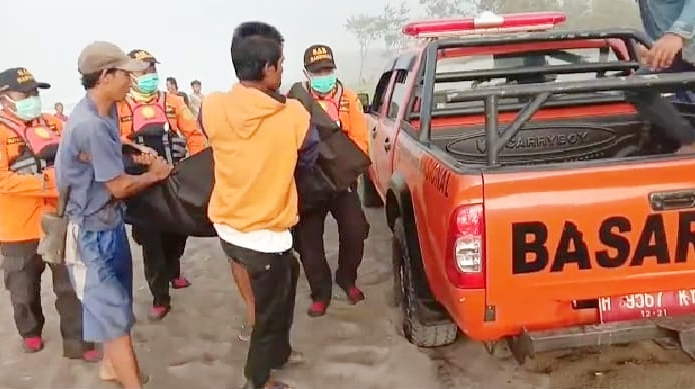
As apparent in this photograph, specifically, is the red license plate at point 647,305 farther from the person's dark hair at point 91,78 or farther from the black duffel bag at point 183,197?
the person's dark hair at point 91,78

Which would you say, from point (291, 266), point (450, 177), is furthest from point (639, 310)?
point (291, 266)

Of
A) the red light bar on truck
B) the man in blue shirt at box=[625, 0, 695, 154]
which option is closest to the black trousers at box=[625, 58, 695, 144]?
the man in blue shirt at box=[625, 0, 695, 154]

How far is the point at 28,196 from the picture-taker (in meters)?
3.98

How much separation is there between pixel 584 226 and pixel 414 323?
47.0 inches

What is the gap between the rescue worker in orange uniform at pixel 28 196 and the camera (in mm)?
3939

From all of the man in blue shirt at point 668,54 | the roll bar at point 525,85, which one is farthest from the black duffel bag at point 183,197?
the man in blue shirt at point 668,54

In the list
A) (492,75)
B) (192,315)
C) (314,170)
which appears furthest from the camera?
(192,315)

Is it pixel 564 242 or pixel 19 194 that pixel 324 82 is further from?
pixel 564 242

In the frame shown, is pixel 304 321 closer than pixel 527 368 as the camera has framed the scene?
No

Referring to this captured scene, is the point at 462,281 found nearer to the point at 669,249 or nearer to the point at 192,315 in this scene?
the point at 669,249

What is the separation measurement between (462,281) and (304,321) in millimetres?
1888

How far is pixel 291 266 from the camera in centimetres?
351

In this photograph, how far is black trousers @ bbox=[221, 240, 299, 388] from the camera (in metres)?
3.26

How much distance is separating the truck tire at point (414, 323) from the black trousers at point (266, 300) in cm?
61
